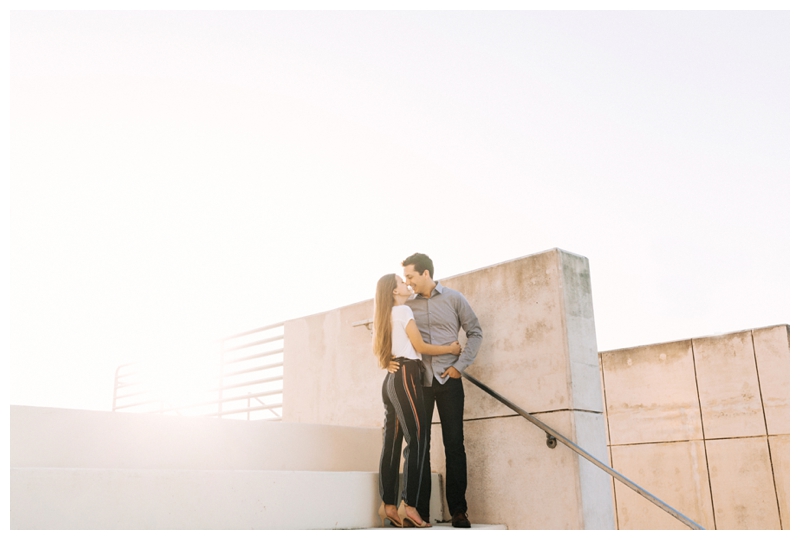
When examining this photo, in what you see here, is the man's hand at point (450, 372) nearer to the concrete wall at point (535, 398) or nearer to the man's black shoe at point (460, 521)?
the concrete wall at point (535, 398)

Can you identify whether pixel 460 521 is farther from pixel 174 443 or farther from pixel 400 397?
pixel 174 443

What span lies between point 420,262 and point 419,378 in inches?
30.9

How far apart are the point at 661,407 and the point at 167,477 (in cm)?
673

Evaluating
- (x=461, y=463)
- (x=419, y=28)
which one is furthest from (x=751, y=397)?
(x=419, y=28)

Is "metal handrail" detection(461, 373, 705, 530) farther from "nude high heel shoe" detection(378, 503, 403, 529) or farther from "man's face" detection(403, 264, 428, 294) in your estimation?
"nude high heel shoe" detection(378, 503, 403, 529)

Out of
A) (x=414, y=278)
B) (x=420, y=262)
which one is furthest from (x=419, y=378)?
(x=420, y=262)

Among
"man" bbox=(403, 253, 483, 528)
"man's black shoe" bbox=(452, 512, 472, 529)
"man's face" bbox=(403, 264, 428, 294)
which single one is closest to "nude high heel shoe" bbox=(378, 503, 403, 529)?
"man" bbox=(403, 253, 483, 528)

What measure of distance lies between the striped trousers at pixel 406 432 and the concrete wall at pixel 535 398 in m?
0.67

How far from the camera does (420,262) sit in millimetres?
4355

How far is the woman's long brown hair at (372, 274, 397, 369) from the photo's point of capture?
3965 mm

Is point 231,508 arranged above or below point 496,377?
below

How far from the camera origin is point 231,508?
335cm

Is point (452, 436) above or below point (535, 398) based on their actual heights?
below

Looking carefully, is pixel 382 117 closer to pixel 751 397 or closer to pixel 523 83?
pixel 523 83
